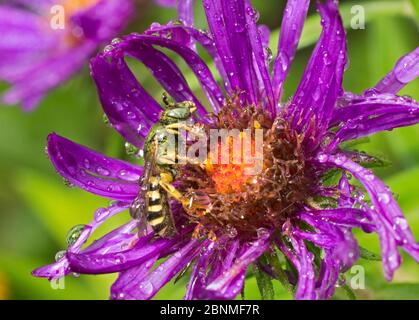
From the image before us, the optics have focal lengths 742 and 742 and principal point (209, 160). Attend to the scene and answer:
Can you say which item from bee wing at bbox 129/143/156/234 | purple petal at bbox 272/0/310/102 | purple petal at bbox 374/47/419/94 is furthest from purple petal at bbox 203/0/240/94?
purple petal at bbox 374/47/419/94

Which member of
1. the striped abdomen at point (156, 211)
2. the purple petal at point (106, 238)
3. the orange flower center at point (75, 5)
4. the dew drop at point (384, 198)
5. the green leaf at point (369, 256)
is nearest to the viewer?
the dew drop at point (384, 198)

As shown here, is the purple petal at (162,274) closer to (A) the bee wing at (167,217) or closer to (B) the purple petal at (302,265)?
(A) the bee wing at (167,217)

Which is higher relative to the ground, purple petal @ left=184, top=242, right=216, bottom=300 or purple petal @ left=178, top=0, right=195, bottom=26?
purple petal @ left=178, top=0, right=195, bottom=26

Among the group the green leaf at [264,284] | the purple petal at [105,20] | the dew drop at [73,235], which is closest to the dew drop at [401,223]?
the green leaf at [264,284]

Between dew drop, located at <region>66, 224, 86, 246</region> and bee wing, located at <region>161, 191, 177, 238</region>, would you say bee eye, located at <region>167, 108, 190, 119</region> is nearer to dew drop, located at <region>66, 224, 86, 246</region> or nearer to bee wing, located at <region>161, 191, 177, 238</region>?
bee wing, located at <region>161, 191, 177, 238</region>

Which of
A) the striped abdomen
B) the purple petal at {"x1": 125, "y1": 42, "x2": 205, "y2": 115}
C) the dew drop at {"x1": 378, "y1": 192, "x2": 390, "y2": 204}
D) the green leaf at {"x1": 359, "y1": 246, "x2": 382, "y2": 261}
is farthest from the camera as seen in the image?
→ the purple petal at {"x1": 125, "y1": 42, "x2": 205, "y2": 115}

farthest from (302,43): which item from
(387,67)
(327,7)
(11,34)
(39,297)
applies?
(11,34)

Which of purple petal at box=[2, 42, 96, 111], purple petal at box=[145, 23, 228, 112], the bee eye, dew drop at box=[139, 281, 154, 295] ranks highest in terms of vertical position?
purple petal at box=[2, 42, 96, 111]

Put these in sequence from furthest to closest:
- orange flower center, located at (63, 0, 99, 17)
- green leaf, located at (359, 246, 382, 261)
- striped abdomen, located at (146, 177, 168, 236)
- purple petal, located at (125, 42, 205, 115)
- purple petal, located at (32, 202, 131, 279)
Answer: orange flower center, located at (63, 0, 99, 17), purple petal, located at (125, 42, 205, 115), purple petal, located at (32, 202, 131, 279), striped abdomen, located at (146, 177, 168, 236), green leaf, located at (359, 246, 382, 261)
